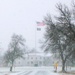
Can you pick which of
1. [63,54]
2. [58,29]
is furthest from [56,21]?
[63,54]

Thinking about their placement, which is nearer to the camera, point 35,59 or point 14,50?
point 14,50

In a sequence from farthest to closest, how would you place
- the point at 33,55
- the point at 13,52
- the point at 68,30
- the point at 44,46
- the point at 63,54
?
the point at 33,55, the point at 13,52, the point at 63,54, the point at 44,46, the point at 68,30

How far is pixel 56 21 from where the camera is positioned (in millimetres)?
44562

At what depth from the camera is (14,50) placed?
72.8m

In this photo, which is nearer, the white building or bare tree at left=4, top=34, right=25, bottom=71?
bare tree at left=4, top=34, right=25, bottom=71

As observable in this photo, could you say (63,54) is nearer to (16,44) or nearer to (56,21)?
(16,44)

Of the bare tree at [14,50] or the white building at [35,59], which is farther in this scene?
the white building at [35,59]

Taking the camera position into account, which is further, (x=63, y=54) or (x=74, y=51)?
(x=63, y=54)

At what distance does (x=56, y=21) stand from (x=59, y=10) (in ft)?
8.13

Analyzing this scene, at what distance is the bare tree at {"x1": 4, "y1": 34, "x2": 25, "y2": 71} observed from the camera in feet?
233

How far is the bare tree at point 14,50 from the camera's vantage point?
233ft

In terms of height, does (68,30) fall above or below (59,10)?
below

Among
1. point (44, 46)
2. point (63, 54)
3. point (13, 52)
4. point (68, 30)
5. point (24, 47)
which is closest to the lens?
point (68, 30)

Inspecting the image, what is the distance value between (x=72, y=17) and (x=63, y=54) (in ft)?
86.9
